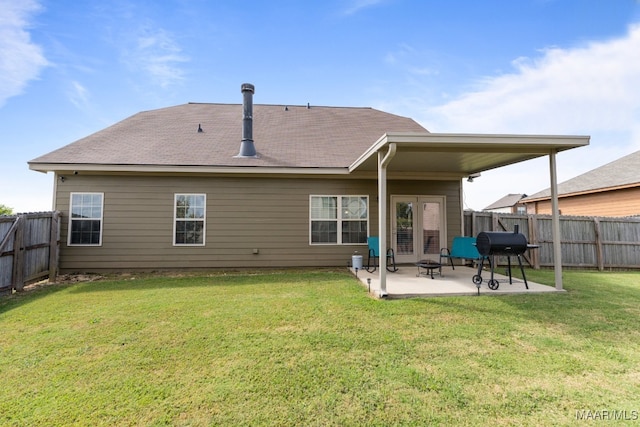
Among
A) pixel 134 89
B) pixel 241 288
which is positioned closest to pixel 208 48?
pixel 134 89

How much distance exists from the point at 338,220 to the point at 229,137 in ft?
14.5

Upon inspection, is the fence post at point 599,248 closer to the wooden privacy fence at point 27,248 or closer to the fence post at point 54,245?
the wooden privacy fence at point 27,248

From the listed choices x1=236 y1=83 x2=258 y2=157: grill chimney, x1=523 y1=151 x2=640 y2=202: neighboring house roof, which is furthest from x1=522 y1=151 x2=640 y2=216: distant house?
x1=236 y1=83 x2=258 y2=157: grill chimney

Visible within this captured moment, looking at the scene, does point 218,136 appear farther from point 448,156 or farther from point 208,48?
point 448,156

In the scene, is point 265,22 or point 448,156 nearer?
point 448,156

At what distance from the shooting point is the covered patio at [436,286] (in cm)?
507

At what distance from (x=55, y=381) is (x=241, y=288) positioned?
133 inches

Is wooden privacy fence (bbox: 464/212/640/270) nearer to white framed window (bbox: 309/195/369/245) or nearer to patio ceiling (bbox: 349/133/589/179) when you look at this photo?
patio ceiling (bbox: 349/133/589/179)

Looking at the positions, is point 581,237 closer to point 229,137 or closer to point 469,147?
point 469,147

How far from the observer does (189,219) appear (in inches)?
308

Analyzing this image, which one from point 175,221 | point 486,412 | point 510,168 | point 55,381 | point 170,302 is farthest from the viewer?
point 175,221

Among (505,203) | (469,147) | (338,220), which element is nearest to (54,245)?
(338,220)

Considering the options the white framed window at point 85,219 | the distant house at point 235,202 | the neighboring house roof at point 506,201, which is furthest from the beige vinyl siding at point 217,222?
the neighboring house roof at point 506,201

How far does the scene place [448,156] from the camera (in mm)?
6066
